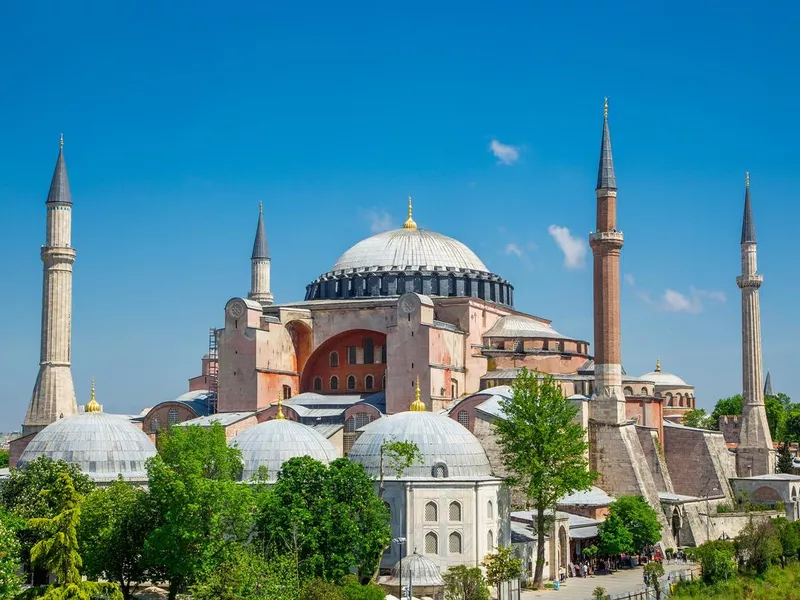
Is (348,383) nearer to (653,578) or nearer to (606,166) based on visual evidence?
(606,166)

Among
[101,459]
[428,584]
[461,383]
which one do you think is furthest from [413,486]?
[461,383]

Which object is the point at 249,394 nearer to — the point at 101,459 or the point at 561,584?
the point at 101,459

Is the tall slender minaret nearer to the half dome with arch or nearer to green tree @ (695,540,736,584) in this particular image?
the half dome with arch

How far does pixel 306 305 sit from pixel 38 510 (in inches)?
721

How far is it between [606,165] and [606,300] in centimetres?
474

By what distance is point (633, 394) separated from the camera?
4531cm

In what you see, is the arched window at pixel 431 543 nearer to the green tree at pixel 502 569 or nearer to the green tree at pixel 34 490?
the green tree at pixel 502 569

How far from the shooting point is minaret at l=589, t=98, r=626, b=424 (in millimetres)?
40250

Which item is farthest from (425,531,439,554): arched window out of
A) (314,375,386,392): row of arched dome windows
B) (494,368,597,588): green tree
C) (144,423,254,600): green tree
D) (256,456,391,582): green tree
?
(314,375,386,392): row of arched dome windows

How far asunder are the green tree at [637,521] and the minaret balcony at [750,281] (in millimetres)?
16975

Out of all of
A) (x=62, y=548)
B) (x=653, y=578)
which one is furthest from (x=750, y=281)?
(x=62, y=548)

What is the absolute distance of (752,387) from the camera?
49.9 m

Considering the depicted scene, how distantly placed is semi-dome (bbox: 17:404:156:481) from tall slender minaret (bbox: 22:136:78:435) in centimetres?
718

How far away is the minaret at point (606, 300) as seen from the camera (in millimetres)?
40250
